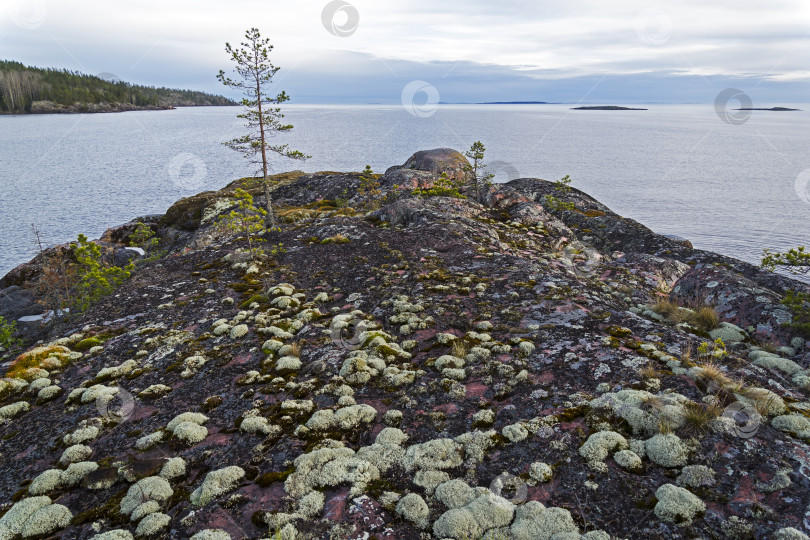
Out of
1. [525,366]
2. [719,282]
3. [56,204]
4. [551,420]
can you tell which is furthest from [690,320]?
[56,204]

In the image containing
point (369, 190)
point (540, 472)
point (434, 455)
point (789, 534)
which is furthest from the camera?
point (369, 190)

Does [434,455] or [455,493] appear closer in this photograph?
[455,493]

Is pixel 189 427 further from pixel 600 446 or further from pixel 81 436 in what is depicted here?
pixel 600 446

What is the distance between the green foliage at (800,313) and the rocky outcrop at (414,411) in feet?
1.37

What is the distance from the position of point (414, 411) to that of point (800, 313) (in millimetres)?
14317

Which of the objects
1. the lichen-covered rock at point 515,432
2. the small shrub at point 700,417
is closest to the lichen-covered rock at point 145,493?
the lichen-covered rock at point 515,432

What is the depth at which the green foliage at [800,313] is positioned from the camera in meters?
13.5

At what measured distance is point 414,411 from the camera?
9.97 m

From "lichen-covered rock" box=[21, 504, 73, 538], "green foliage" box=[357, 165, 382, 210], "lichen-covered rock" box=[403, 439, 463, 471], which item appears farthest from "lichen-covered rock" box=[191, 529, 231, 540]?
"green foliage" box=[357, 165, 382, 210]

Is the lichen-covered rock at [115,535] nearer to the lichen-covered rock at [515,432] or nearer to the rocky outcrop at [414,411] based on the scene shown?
the rocky outcrop at [414,411]

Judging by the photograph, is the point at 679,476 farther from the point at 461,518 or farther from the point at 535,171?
the point at 535,171

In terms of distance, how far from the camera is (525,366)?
1115cm

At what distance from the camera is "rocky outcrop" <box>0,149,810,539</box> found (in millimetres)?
7078

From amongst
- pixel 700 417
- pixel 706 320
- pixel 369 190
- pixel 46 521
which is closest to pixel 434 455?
pixel 700 417
